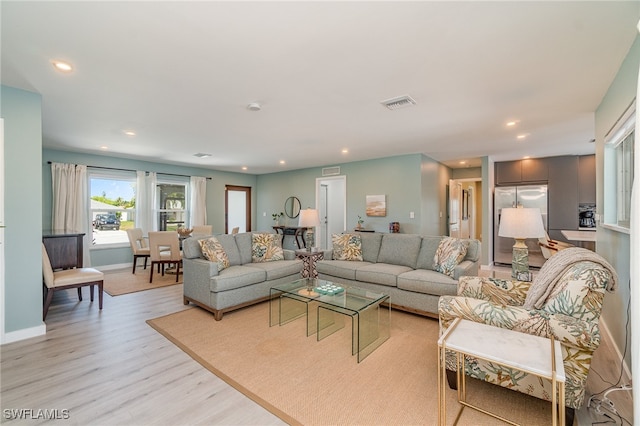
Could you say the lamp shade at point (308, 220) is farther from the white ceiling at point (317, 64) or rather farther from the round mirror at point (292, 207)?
the round mirror at point (292, 207)

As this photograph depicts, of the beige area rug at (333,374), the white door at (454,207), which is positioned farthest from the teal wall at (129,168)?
the white door at (454,207)

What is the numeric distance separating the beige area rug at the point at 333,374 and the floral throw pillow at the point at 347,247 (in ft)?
4.52

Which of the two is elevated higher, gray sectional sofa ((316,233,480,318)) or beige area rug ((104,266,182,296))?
gray sectional sofa ((316,233,480,318))

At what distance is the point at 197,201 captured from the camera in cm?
757

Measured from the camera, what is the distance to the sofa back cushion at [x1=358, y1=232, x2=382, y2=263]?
442 cm

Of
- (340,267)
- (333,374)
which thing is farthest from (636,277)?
(340,267)

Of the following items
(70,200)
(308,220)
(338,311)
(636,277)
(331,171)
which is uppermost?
(331,171)

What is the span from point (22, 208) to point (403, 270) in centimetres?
419

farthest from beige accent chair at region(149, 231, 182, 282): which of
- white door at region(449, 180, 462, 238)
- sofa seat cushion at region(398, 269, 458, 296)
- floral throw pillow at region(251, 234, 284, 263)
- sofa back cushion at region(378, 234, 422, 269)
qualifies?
white door at region(449, 180, 462, 238)

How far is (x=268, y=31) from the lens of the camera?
1.89 meters

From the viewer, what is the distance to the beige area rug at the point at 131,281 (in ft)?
15.0

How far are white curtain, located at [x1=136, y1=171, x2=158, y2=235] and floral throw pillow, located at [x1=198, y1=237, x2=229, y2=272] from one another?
3.83 meters

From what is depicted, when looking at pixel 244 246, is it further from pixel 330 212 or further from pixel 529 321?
pixel 330 212

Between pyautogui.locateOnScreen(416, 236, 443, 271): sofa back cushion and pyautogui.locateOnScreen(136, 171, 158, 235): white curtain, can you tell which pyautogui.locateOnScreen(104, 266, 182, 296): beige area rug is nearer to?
pyautogui.locateOnScreen(136, 171, 158, 235): white curtain
